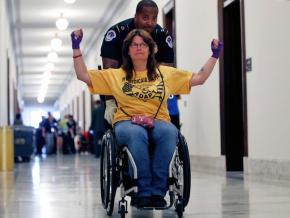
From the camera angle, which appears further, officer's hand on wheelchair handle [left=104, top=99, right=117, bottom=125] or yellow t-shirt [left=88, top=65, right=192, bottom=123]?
officer's hand on wheelchair handle [left=104, top=99, right=117, bottom=125]

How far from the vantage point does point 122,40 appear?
4207 millimetres

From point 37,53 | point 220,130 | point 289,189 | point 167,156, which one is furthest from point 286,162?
point 37,53

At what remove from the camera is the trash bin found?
9906 mm

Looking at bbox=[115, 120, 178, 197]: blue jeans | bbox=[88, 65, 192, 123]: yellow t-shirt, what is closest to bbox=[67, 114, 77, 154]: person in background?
bbox=[88, 65, 192, 123]: yellow t-shirt

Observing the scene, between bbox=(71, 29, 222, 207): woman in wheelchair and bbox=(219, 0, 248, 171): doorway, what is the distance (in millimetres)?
4695

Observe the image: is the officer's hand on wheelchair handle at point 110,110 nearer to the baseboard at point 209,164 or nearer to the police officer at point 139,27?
the police officer at point 139,27

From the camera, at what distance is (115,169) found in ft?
11.3

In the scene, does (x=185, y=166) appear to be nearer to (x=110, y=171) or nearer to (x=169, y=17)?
(x=110, y=171)

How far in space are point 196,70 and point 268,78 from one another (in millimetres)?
2930

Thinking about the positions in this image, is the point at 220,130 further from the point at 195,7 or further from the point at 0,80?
the point at 0,80

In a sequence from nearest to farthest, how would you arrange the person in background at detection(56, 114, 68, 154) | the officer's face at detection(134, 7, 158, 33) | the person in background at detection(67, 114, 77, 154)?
1. the officer's face at detection(134, 7, 158, 33)
2. the person in background at detection(56, 114, 68, 154)
3. the person in background at detection(67, 114, 77, 154)

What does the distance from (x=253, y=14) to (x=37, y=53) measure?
1856cm

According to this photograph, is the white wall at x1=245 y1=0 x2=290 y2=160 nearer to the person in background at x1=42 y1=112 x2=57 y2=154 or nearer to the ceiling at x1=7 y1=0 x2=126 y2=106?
the ceiling at x1=7 y1=0 x2=126 y2=106

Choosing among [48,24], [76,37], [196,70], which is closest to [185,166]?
[76,37]
